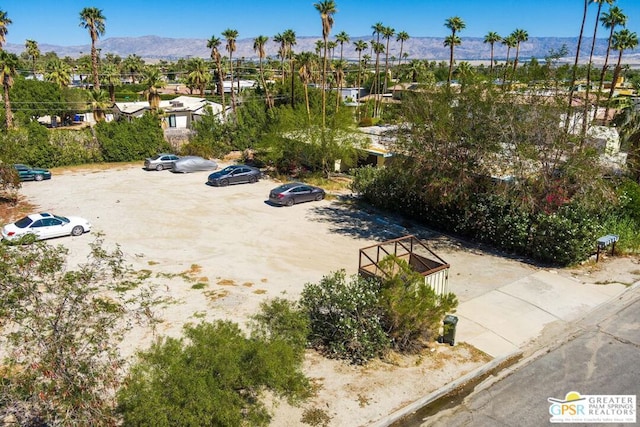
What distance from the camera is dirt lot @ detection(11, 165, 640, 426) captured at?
12.3 meters

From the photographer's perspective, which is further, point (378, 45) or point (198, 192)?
point (378, 45)

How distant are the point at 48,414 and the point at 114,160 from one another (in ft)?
117

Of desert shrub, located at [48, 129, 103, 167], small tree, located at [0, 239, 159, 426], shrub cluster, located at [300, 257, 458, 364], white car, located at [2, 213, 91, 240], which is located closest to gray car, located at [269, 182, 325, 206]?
white car, located at [2, 213, 91, 240]

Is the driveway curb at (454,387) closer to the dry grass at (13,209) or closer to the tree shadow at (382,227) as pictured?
the tree shadow at (382,227)

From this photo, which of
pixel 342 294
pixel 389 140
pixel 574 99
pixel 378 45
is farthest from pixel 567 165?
pixel 378 45

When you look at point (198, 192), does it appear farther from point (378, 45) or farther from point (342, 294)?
A: point (378, 45)

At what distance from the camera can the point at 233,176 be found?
33281 millimetres

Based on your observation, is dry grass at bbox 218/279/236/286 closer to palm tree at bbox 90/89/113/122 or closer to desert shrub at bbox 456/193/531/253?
desert shrub at bbox 456/193/531/253

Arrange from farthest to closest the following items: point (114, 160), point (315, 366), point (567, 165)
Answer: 1. point (114, 160)
2. point (567, 165)
3. point (315, 366)

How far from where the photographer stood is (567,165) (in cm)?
2034

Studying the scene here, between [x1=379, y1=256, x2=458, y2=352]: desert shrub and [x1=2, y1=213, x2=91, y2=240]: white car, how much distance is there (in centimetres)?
1583

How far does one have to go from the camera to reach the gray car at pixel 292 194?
1114 inches

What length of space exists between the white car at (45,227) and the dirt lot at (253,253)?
1.56ft

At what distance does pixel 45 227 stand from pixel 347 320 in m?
15.9
